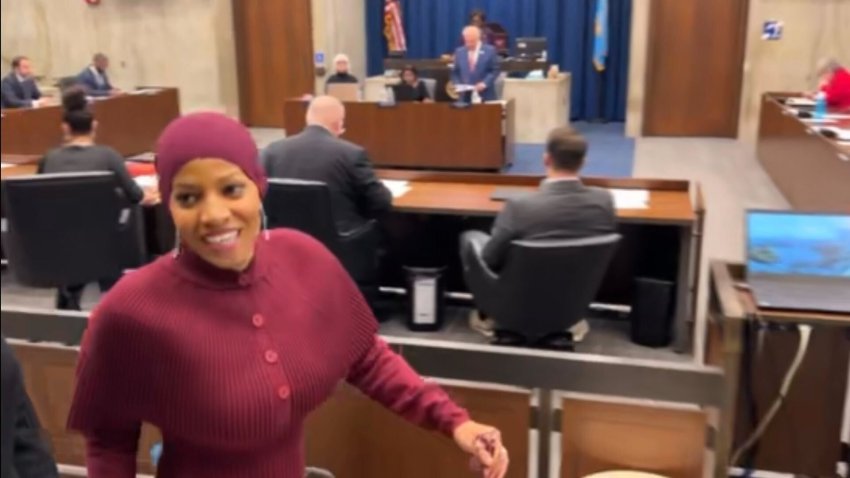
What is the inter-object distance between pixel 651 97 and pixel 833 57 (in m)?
2.03

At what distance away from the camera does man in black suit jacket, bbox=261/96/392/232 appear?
3.75 m

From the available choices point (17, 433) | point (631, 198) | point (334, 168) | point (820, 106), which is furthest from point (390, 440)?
point (820, 106)

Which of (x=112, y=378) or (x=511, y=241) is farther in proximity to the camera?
(x=511, y=241)

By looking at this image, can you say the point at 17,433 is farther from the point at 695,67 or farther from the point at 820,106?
the point at 695,67

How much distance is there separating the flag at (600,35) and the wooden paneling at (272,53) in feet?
12.6

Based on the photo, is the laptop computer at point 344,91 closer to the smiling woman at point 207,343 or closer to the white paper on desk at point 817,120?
the white paper on desk at point 817,120

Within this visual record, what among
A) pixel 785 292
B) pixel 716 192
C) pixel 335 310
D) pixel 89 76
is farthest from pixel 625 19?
pixel 335 310

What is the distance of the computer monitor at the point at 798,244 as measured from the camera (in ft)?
6.60

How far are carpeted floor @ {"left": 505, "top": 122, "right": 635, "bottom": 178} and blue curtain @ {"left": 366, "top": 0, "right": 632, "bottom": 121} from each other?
705mm

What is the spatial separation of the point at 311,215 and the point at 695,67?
7986 mm

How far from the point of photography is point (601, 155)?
30.0 feet

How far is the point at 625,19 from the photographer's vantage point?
11.6 meters

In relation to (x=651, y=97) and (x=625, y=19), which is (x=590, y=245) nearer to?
(x=651, y=97)

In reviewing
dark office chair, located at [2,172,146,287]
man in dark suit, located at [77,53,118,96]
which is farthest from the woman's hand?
man in dark suit, located at [77,53,118,96]
